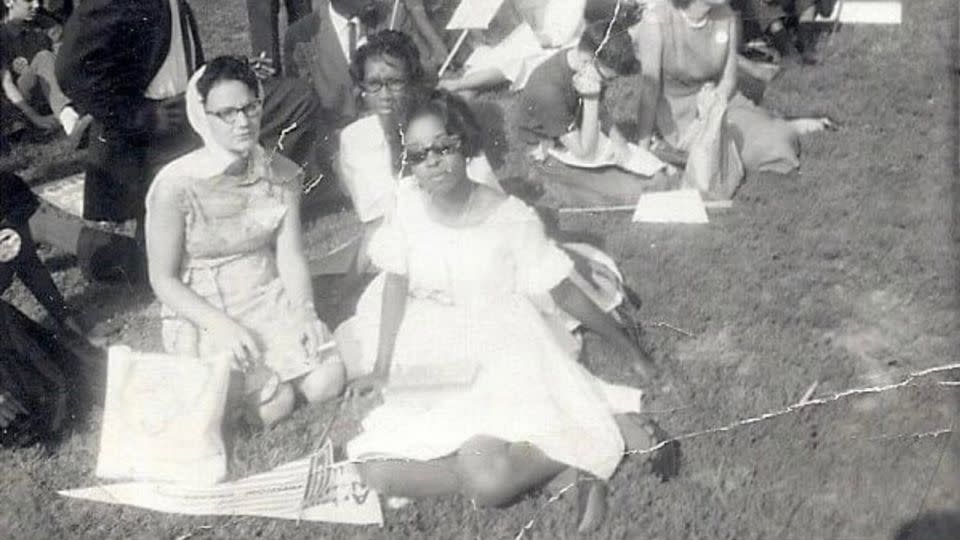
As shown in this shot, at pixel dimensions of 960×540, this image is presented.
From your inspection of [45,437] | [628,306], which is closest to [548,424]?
[628,306]

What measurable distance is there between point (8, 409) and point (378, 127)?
5.15 feet

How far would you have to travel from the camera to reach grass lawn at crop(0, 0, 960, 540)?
9.90 feet

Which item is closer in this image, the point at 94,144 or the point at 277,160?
the point at 277,160

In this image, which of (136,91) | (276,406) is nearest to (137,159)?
(136,91)

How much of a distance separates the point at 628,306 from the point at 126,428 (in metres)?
1.78

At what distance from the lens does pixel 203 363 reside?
323 centimetres

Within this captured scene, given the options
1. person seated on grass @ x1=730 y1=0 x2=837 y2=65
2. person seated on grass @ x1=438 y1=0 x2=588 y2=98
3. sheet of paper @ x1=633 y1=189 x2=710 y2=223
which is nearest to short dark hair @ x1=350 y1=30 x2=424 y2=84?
person seated on grass @ x1=438 y1=0 x2=588 y2=98

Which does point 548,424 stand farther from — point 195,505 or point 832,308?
point 832,308

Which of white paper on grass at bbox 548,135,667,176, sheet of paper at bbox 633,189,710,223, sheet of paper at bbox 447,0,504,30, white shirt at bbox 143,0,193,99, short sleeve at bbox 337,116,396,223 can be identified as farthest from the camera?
white paper on grass at bbox 548,135,667,176

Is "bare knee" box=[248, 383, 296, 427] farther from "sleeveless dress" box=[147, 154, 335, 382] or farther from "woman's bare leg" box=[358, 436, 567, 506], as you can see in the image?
"woman's bare leg" box=[358, 436, 567, 506]

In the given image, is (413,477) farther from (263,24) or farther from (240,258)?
(263,24)

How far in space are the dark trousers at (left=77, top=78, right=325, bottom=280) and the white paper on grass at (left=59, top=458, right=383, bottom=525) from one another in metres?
1.06

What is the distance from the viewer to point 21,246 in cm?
350

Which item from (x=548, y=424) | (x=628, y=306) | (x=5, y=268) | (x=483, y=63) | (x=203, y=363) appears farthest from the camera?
(x=483, y=63)
